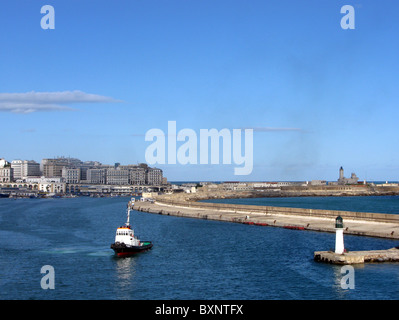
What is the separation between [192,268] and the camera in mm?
40594

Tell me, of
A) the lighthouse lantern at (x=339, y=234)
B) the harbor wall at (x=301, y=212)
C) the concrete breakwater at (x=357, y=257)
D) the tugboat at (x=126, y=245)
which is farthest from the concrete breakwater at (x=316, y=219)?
the tugboat at (x=126, y=245)

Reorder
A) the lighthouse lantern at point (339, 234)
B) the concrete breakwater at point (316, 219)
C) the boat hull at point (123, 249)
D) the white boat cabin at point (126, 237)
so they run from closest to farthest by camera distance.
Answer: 1. the lighthouse lantern at point (339, 234)
2. the boat hull at point (123, 249)
3. the white boat cabin at point (126, 237)
4. the concrete breakwater at point (316, 219)

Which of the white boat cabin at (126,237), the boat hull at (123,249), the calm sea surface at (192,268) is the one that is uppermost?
the white boat cabin at (126,237)

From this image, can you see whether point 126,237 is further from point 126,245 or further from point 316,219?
point 316,219

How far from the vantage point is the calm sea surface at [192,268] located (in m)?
32.7

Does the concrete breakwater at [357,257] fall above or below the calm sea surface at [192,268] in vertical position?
above

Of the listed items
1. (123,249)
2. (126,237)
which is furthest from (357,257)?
(126,237)

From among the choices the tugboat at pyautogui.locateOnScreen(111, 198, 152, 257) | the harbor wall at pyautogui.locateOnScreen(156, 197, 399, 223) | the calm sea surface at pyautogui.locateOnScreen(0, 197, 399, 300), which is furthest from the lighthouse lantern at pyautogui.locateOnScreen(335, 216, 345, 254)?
the harbor wall at pyautogui.locateOnScreen(156, 197, 399, 223)

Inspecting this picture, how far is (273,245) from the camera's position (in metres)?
52.6

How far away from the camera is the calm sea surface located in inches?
1288

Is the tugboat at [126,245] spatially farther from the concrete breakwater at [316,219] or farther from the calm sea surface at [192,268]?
the concrete breakwater at [316,219]

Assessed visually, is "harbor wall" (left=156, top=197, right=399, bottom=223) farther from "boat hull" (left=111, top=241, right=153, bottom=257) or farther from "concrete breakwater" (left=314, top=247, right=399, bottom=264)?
"boat hull" (left=111, top=241, right=153, bottom=257)

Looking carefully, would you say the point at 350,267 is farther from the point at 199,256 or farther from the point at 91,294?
the point at 91,294
